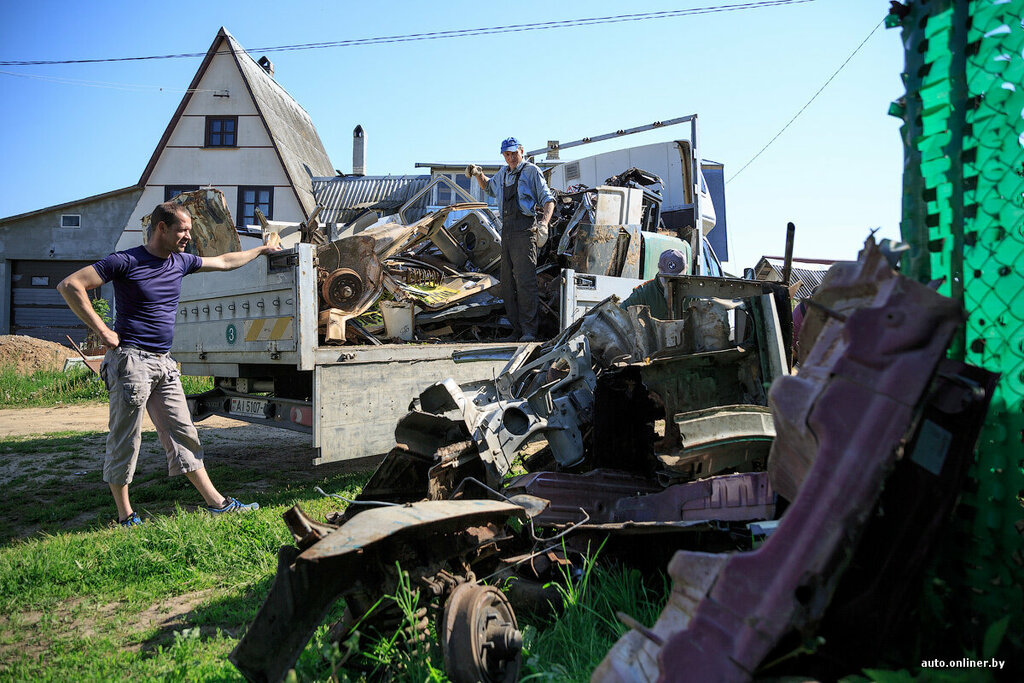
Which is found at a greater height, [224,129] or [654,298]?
[224,129]

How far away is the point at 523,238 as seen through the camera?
592cm

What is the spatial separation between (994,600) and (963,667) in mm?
230

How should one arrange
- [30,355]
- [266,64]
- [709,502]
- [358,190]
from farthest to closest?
[266,64] → [358,190] → [30,355] → [709,502]

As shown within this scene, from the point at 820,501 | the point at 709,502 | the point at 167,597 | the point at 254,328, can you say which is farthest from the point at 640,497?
the point at 254,328

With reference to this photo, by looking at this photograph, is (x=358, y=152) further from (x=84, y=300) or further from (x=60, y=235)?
(x=84, y=300)

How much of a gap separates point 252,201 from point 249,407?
17.2 metres

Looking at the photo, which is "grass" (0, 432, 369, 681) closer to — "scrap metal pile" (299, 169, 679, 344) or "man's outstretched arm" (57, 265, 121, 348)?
"man's outstretched arm" (57, 265, 121, 348)

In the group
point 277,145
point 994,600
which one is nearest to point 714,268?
point 994,600

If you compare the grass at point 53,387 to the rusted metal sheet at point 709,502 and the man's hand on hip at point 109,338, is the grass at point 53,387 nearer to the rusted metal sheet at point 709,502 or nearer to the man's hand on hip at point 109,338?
the man's hand on hip at point 109,338

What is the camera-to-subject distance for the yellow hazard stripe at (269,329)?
4555mm

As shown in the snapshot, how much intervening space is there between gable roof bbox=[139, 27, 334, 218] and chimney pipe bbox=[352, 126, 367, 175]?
4.27 ft

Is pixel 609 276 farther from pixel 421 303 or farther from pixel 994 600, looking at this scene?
pixel 994 600

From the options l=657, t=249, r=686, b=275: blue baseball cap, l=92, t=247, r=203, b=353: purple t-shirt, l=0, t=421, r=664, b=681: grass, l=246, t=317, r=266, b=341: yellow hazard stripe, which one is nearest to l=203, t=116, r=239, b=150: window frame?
l=0, t=421, r=664, b=681: grass

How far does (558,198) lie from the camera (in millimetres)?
7062
